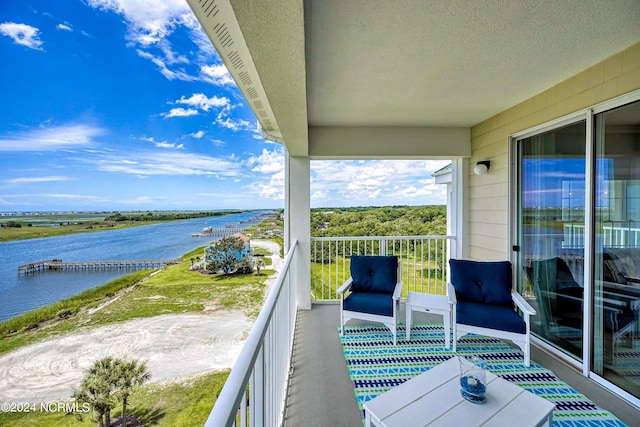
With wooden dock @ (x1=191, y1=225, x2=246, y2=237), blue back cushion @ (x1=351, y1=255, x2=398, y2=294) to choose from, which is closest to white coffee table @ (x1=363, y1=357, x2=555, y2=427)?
blue back cushion @ (x1=351, y1=255, x2=398, y2=294)

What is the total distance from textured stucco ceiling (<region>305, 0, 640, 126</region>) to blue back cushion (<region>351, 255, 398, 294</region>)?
80.8 inches

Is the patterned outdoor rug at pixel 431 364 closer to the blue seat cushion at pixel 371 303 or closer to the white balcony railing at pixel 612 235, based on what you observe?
the blue seat cushion at pixel 371 303

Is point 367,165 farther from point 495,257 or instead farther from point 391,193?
point 495,257

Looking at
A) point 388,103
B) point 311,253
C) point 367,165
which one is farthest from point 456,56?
point 367,165

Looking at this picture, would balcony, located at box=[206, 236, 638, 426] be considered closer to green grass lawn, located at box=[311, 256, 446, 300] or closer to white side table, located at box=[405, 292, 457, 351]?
green grass lawn, located at box=[311, 256, 446, 300]

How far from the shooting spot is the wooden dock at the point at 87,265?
3.43m

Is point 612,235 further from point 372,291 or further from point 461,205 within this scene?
point 372,291

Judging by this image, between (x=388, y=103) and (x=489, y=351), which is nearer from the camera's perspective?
(x=489, y=351)

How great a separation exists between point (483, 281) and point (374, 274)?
1.30m

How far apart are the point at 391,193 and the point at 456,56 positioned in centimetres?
440

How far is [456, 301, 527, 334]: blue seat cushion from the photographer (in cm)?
272

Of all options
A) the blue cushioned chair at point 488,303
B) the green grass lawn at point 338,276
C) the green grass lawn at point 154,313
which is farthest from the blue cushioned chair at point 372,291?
the green grass lawn at point 154,313

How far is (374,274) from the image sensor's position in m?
3.68

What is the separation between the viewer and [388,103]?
330cm
